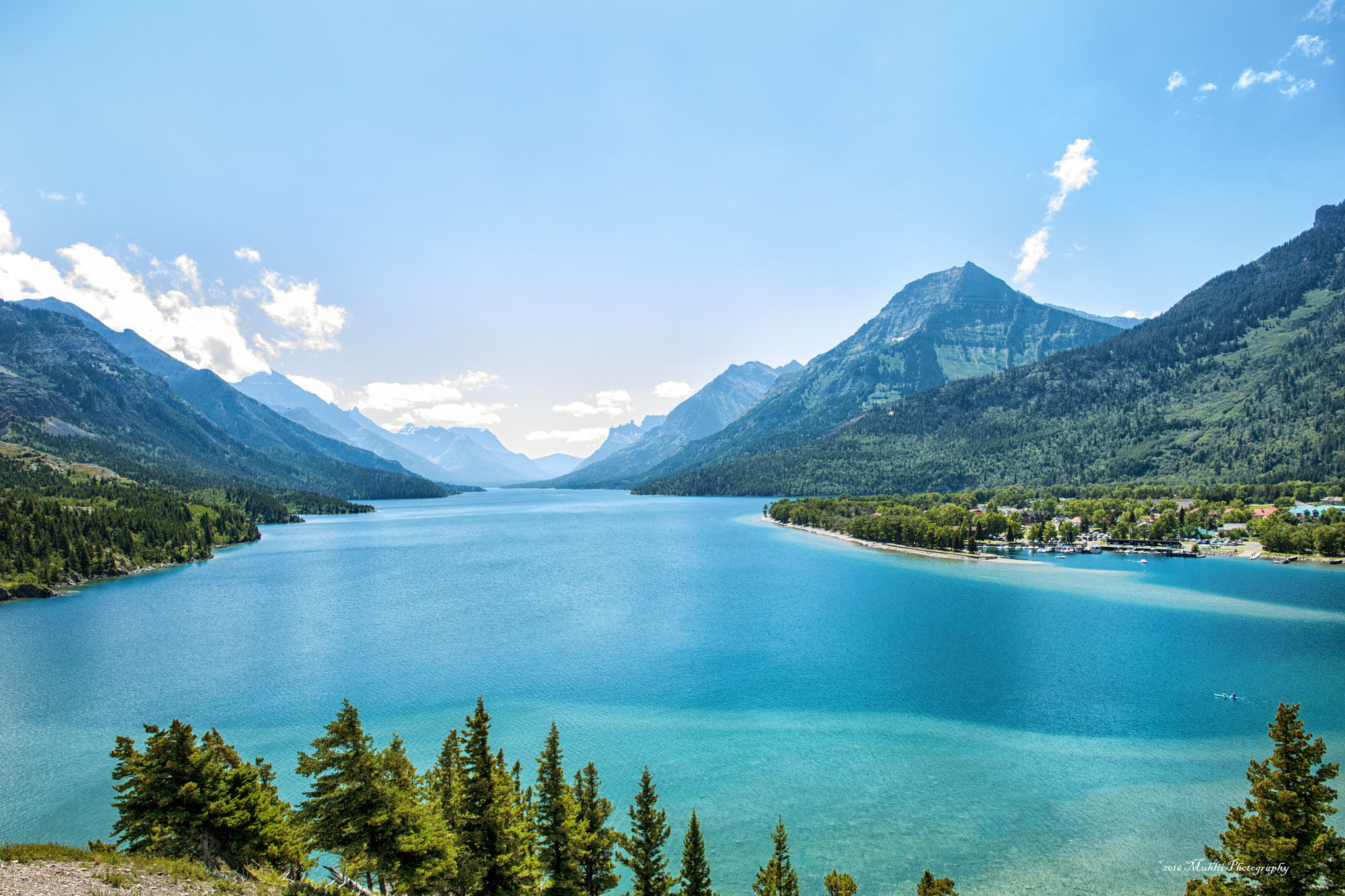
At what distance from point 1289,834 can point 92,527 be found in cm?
15127

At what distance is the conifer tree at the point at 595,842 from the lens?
864 inches

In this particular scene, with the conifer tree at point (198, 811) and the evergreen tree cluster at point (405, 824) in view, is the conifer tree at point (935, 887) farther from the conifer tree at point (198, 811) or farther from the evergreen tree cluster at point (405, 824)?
the conifer tree at point (198, 811)

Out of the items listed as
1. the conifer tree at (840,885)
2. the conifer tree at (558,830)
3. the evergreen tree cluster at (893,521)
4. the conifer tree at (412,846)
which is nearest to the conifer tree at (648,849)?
the conifer tree at (558,830)

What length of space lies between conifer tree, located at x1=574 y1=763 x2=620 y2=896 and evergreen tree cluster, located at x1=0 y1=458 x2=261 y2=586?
4220 inches

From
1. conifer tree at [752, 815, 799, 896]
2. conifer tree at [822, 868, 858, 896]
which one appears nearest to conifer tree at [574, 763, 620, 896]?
conifer tree at [752, 815, 799, 896]

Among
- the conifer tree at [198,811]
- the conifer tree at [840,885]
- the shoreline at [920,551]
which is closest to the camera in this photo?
the conifer tree at [840,885]

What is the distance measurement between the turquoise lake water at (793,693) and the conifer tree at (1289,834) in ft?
24.8

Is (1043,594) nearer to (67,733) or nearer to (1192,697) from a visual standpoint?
(1192,697)

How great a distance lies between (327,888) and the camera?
66.6 feet

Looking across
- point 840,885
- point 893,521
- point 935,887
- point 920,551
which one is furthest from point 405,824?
point 893,521

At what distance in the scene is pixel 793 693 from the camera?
4656 cm

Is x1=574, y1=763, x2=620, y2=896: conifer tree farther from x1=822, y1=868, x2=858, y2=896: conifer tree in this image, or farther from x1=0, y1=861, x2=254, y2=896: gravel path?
x1=0, y1=861, x2=254, y2=896: gravel path

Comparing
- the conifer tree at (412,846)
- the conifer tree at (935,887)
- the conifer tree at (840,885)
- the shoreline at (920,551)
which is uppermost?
the conifer tree at (412,846)

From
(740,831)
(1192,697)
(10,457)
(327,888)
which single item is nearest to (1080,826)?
(740,831)
